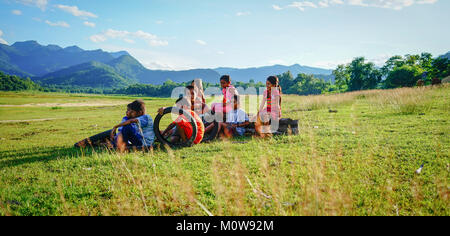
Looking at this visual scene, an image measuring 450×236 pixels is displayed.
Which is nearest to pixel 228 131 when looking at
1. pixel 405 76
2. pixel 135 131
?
pixel 135 131

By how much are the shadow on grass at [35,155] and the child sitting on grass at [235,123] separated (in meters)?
4.00

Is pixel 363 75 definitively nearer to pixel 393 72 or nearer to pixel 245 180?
pixel 393 72

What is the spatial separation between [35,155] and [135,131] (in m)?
3.10

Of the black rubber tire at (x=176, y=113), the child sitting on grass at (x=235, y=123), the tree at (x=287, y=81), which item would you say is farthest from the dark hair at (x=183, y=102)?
the tree at (x=287, y=81)

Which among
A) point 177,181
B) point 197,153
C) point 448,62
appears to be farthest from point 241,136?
point 448,62

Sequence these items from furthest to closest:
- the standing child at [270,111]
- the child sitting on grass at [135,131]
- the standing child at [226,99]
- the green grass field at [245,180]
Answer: the standing child at [226,99] < the standing child at [270,111] < the child sitting on grass at [135,131] < the green grass field at [245,180]

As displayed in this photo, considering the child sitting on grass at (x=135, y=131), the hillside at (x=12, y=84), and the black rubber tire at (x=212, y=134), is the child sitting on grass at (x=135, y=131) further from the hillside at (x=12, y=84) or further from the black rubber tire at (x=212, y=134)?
the hillside at (x=12, y=84)

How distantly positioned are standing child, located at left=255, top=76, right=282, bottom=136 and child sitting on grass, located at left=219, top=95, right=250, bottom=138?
0.61 meters

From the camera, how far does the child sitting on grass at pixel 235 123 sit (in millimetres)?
8133

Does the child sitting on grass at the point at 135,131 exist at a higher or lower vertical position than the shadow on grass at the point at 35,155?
higher

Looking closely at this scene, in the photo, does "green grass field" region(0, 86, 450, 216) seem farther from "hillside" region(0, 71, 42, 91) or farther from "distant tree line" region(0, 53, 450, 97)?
"hillside" region(0, 71, 42, 91)

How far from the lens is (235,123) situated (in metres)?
8.30
